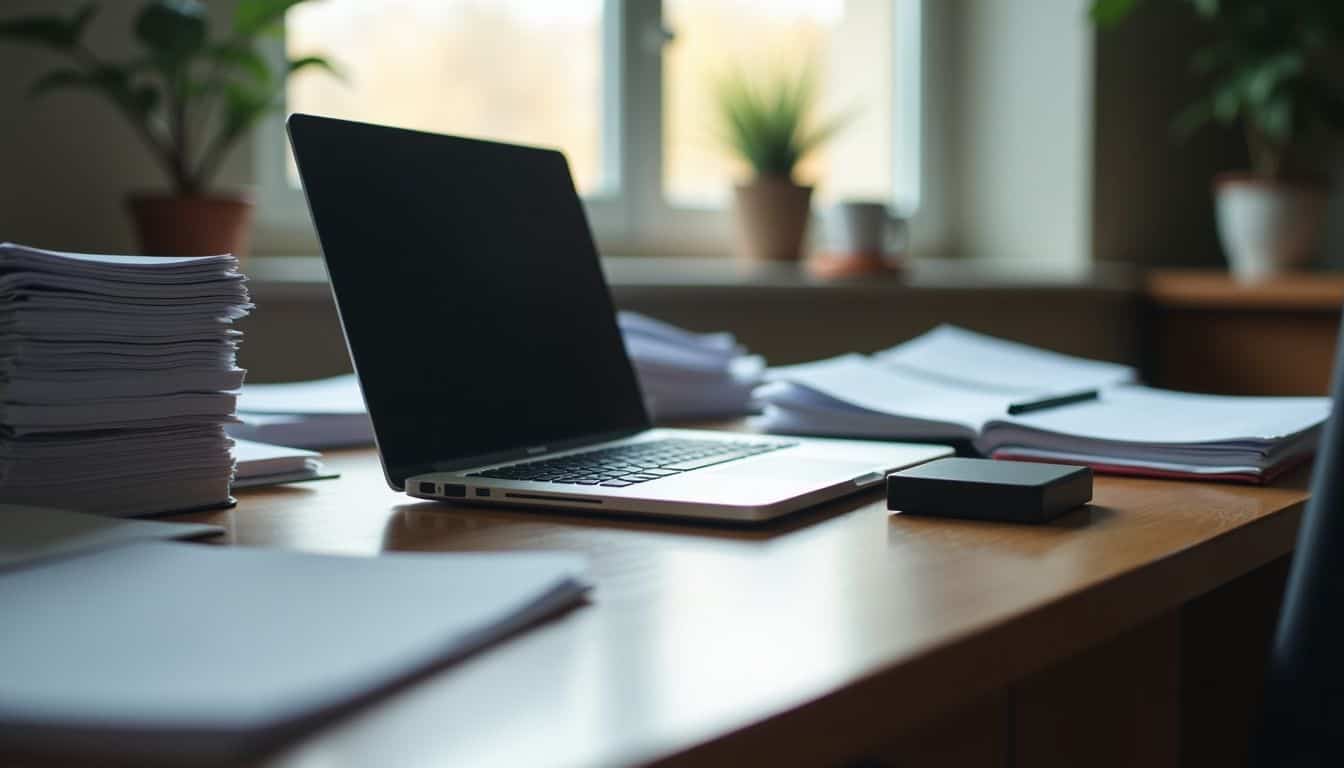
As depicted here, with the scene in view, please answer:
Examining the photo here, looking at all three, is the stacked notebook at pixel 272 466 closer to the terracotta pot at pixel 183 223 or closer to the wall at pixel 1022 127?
the terracotta pot at pixel 183 223

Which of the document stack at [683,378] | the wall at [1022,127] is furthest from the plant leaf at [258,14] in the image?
the wall at [1022,127]

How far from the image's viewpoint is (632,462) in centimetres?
87

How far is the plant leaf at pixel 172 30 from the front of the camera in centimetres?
144

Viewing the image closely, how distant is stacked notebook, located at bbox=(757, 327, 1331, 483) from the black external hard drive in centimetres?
15

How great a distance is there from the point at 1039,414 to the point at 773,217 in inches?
48.9

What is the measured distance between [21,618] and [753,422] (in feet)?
2.63

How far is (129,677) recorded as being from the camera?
396mm

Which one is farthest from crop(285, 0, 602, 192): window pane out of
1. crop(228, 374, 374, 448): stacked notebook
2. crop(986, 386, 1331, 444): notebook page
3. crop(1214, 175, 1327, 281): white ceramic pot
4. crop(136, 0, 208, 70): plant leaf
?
crop(1214, 175, 1327, 281): white ceramic pot

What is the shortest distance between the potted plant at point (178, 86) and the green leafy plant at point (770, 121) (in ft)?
2.81

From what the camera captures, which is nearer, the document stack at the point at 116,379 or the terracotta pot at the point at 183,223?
the document stack at the point at 116,379

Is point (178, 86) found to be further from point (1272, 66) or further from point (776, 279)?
point (1272, 66)

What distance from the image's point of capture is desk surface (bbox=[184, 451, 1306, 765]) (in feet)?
1.28

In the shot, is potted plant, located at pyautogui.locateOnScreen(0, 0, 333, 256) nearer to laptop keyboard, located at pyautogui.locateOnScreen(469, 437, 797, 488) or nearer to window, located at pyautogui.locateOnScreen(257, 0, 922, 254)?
window, located at pyautogui.locateOnScreen(257, 0, 922, 254)

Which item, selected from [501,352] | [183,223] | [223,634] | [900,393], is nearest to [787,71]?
[183,223]
